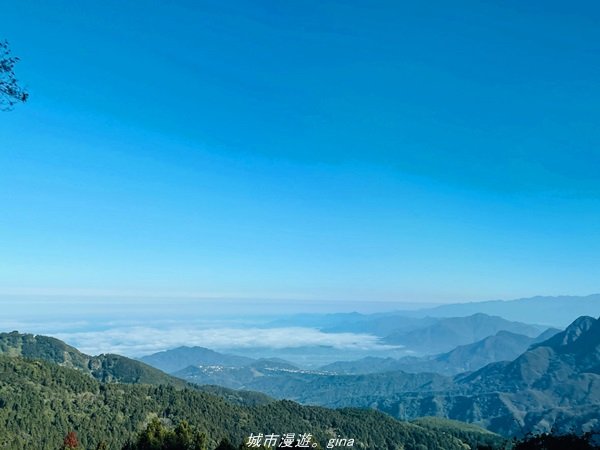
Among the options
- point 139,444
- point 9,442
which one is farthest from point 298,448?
point 9,442

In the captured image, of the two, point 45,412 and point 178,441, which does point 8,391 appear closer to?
point 45,412

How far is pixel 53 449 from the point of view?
153 m

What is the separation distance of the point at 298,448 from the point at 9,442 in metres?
119

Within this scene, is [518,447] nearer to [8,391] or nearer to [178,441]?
[178,441]

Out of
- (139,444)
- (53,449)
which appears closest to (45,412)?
(53,449)

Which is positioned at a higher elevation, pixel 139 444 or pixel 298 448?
pixel 298 448

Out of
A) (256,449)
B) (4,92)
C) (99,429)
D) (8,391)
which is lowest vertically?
(99,429)

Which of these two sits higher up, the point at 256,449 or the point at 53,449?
the point at 256,449

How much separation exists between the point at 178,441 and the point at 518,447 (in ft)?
270

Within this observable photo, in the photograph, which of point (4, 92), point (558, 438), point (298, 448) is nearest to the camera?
point (4, 92)

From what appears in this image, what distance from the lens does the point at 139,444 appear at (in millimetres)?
97062

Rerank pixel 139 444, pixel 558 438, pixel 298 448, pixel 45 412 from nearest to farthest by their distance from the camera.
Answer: pixel 558 438, pixel 298 448, pixel 139 444, pixel 45 412

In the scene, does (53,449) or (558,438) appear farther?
(53,449)

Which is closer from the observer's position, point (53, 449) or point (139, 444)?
point (139, 444)
